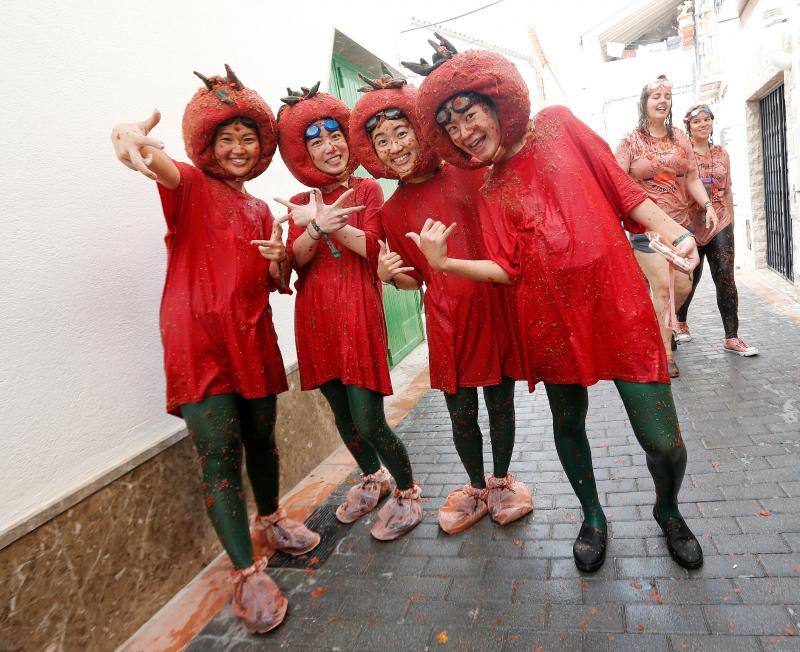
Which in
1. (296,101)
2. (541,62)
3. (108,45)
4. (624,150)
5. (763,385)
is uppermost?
(541,62)

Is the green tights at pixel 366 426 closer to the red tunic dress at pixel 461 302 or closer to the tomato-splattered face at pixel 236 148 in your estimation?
the red tunic dress at pixel 461 302

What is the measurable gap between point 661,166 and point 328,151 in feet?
8.76

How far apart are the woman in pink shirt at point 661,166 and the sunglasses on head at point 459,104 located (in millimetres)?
2471

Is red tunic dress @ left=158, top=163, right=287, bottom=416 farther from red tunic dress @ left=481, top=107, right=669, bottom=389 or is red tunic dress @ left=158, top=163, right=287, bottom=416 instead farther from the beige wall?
red tunic dress @ left=481, top=107, right=669, bottom=389

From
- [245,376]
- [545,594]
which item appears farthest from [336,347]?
[545,594]

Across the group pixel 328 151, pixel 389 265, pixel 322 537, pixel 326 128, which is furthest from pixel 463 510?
pixel 326 128

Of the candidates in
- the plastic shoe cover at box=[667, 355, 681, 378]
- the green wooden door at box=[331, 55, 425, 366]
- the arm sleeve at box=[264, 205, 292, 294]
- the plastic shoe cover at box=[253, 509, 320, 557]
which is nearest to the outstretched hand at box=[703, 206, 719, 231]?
the plastic shoe cover at box=[667, 355, 681, 378]

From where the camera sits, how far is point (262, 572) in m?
2.31

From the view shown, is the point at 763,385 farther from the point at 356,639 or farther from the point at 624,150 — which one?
the point at 356,639

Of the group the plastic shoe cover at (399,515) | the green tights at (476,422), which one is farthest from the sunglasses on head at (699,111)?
the plastic shoe cover at (399,515)

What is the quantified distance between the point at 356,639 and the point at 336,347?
120cm

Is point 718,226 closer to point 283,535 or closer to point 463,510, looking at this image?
point 463,510

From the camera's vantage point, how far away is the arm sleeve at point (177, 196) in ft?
6.95

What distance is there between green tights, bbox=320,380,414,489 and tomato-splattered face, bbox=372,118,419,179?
3.35ft
